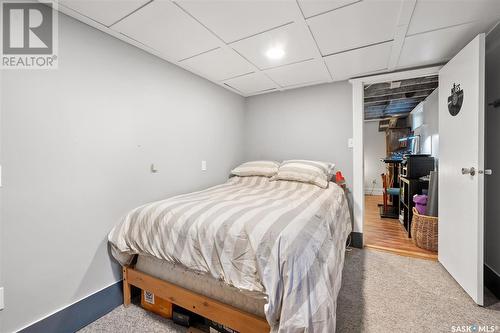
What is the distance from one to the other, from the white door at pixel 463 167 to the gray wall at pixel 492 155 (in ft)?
0.76

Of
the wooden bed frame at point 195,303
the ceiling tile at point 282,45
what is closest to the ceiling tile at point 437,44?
the ceiling tile at point 282,45

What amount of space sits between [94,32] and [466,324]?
3.29 metres

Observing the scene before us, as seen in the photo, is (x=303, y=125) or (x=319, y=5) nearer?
(x=319, y=5)

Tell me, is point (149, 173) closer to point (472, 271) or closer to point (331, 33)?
point (331, 33)

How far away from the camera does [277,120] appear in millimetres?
3230

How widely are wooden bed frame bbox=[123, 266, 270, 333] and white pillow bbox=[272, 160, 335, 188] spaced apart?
61.8 inches

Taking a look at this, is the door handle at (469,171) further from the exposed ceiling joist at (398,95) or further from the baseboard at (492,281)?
the exposed ceiling joist at (398,95)

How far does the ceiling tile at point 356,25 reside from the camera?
142cm

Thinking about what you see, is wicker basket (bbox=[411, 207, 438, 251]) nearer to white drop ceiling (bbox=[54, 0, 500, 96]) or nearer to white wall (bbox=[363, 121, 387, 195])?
white drop ceiling (bbox=[54, 0, 500, 96])

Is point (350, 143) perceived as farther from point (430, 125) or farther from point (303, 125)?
point (430, 125)

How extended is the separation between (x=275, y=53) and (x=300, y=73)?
23.3 inches

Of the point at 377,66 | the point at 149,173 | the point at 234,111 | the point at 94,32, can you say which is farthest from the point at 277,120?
the point at 94,32

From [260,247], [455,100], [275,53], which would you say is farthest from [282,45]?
[260,247]

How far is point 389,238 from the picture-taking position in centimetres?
296
